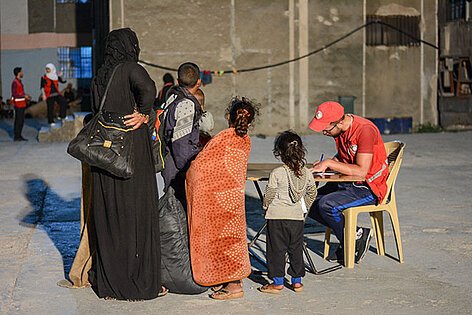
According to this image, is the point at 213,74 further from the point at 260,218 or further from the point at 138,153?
the point at 138,153

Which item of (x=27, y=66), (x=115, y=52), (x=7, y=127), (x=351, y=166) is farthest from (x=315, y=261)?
(x=27, y=66)

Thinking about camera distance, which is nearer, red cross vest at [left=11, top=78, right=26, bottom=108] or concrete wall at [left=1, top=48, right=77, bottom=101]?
red cross vest at [left=11, top=78, right=26, bottom=108]

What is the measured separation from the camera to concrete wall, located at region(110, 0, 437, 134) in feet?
57.2

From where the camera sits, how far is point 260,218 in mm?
8219

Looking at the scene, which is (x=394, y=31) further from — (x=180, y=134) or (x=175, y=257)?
(x=175, y=257)

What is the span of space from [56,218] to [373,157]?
3757 millimetres

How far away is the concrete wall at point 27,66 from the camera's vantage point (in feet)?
99.0

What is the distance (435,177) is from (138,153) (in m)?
6.76

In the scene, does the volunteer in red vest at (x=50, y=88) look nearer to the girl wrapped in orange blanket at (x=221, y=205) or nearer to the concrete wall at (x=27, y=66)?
the concrete wall at (x=27, y=66)

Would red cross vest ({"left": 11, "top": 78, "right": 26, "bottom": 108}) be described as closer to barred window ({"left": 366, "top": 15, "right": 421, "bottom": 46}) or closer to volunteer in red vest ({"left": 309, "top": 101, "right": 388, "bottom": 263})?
barred window ({"left": 366, "top": 15, "right": 421, "bottom": 46})

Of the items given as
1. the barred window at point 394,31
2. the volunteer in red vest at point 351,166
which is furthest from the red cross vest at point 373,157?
the barred window at point 394,31

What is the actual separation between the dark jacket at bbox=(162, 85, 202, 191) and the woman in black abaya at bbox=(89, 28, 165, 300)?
0.61 meters

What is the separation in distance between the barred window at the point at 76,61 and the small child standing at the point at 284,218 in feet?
87.2

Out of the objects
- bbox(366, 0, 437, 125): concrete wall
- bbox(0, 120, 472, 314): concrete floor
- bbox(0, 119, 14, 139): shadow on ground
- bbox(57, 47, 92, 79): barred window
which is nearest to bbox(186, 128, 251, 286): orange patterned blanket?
bbox(0, 120, 472, 314): concrete floor
